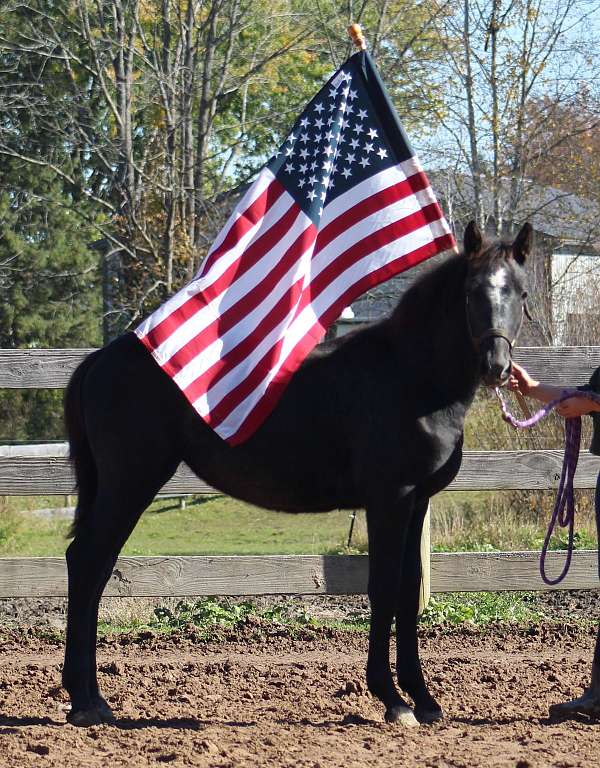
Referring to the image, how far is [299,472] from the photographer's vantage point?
4637 mm

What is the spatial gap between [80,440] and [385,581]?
174 cm

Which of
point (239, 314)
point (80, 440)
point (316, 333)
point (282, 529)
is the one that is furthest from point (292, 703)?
point (282, 529)

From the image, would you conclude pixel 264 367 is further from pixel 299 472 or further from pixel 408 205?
pixel 408 205

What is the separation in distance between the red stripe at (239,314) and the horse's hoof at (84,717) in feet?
5.08

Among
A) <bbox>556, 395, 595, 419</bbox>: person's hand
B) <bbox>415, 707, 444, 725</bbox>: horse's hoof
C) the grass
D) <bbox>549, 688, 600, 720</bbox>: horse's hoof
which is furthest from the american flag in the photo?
the grass

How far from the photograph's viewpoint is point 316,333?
187 inches

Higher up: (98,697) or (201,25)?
(201,25)

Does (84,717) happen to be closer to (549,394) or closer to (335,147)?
(549,394)

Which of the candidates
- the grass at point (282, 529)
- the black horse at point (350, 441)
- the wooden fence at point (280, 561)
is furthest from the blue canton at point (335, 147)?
the grass at point (282, 529)

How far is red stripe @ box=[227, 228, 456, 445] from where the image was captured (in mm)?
4602

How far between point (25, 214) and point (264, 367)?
22.4 metres

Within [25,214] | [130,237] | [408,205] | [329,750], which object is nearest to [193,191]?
[130,237]

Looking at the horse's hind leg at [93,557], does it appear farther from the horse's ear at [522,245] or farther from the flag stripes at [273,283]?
the horse's ear at [522,245]

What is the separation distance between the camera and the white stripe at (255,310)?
15.3 ft
